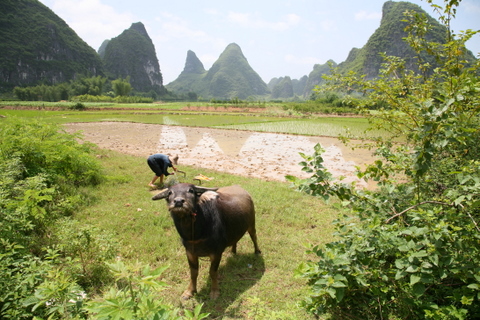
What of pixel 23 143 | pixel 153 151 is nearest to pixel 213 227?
pixel 23 143

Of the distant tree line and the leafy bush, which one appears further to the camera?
the distant tree line

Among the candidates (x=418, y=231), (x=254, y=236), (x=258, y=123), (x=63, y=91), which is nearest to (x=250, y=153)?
(x=254, y=236)

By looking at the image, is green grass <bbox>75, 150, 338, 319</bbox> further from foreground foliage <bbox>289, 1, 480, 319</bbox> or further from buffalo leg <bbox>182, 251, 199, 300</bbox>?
foreground foliage <bbox>289, 1, 480, 319</bbox>

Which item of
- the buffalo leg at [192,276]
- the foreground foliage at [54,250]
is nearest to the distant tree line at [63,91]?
the foreground foliage at [54,250]

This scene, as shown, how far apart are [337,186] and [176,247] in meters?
3.08

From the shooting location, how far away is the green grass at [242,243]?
327 cm

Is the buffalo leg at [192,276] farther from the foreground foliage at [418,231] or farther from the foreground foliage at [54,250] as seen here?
the foreground foliage at [418,231]

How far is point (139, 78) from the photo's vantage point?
140750mm

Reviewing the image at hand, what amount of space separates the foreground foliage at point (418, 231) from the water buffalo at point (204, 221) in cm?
124

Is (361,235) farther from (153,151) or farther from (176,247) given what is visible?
(153,151)

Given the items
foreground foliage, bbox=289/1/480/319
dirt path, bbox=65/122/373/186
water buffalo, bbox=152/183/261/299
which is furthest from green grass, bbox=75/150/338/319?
dirt path, bbox=65/122/373/186

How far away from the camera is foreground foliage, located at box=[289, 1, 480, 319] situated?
1.85 m

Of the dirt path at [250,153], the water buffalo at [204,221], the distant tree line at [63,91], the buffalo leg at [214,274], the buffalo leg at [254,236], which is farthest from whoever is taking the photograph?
the distant tree line at [63,91]

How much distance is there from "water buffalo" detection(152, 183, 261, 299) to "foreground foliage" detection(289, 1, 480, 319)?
124cm
